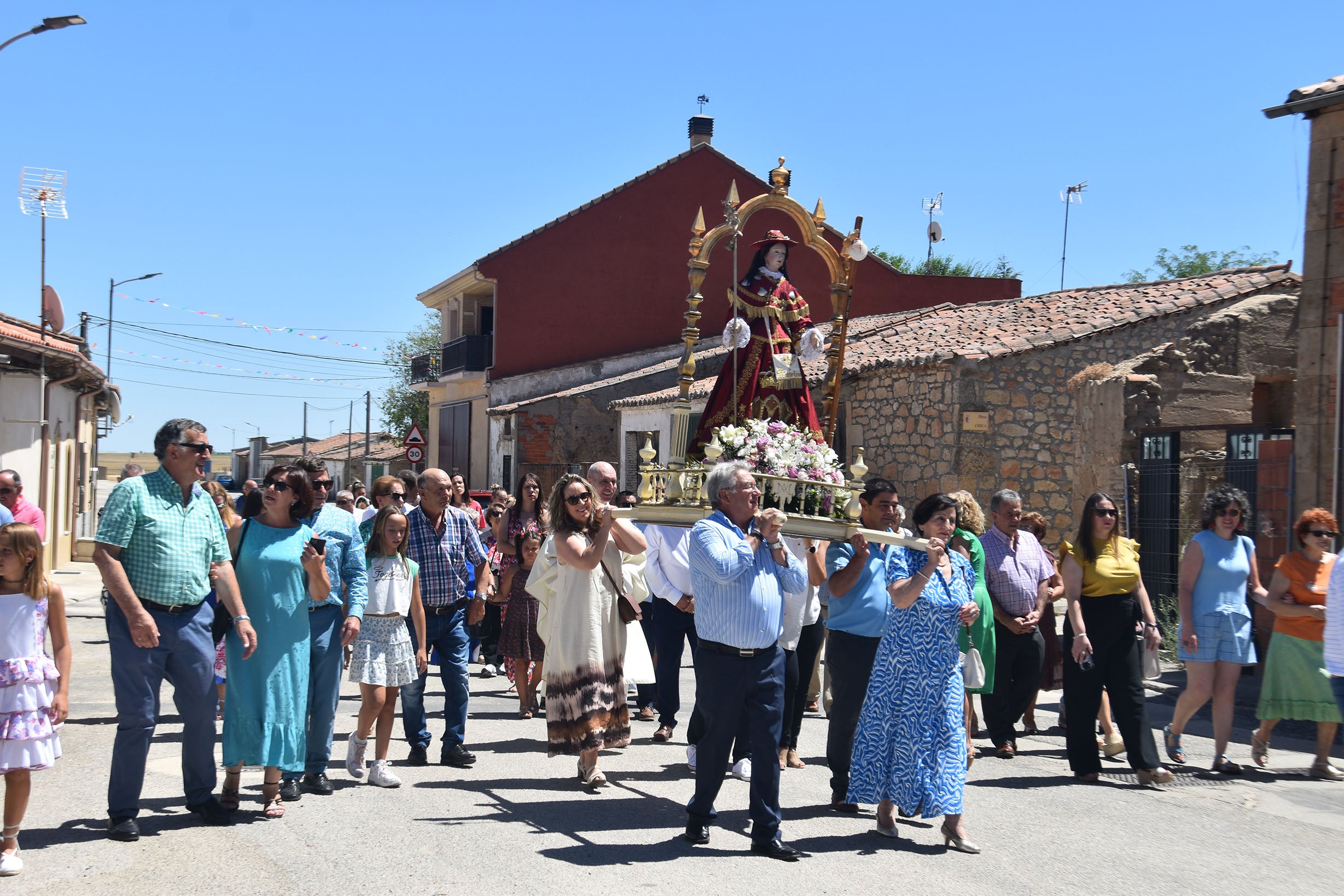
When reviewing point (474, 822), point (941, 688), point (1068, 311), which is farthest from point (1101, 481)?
point (474, 822)

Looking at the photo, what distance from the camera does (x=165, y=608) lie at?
5.53m

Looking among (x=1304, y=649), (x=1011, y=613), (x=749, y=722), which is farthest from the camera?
(x=1011, y=613)

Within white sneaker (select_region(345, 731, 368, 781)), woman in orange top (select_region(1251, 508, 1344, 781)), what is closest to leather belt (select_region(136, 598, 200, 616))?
A: white sneaker (select_region(345, 731, 368, 781))

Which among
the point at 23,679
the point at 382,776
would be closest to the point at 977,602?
the point at 382,776

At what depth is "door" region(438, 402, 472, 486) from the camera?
3145 cm

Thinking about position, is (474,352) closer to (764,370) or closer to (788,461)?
(764,370)

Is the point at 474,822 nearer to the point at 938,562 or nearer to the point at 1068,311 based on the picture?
the point at 938,562

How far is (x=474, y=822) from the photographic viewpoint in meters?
5.93

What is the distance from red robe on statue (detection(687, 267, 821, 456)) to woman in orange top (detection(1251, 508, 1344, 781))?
10.3 feet

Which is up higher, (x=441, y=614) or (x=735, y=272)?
(x=735, y=272)

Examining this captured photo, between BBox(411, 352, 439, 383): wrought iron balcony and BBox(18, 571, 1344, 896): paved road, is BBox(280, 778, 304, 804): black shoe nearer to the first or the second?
BBox(18, 571, 1344, 896): paved road

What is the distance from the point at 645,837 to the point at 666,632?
8.01ft

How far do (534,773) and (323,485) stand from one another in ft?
7.11

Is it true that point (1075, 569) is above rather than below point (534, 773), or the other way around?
above
